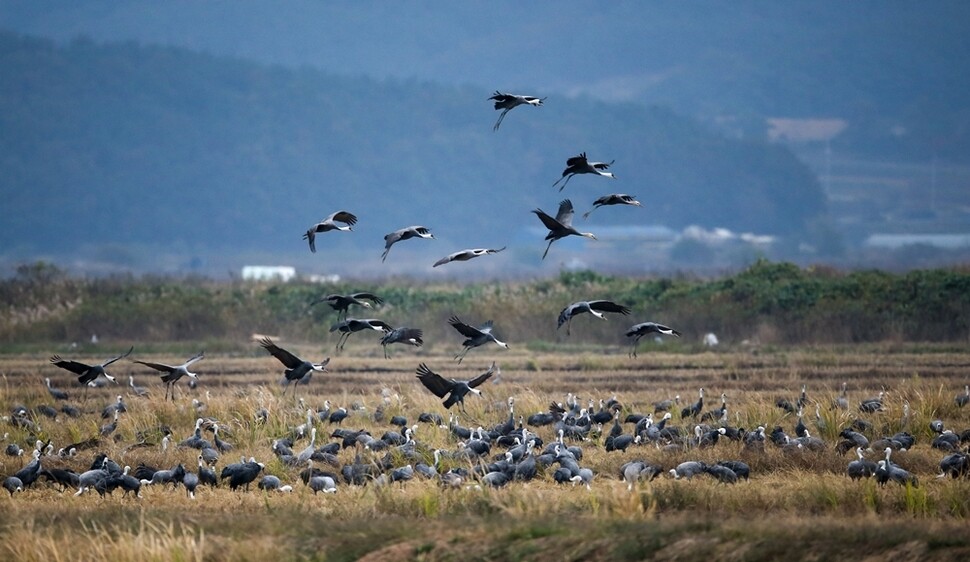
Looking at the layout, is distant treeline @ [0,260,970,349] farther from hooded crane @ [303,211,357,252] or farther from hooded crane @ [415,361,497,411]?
hooded crane @ [415,361,497,411]

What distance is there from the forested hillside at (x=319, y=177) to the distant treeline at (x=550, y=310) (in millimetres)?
107149

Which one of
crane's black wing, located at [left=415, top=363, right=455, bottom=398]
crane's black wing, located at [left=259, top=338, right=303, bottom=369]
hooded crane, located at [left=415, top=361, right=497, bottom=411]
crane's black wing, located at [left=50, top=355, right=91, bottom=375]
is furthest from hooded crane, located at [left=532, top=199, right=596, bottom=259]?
crane's black wing, located at [left=50, top=355, right=91, bottom=375]

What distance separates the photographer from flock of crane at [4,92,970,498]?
17.9 meters

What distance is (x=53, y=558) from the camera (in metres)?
14.0

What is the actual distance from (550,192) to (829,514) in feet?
520

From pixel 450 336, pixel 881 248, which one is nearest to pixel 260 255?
pixel 881 248

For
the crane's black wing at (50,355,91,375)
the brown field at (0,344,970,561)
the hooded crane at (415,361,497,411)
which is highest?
the crane's black wing at (50,355,91,375)

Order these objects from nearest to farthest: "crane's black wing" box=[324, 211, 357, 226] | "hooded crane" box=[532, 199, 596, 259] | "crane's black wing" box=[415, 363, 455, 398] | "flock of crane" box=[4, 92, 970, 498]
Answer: "flock of crane" box=[4, 92, 970, 498] < "hooded crane" box=[532, 199, 596, 259] < "crane's black wing" box=[415, 363, 455, 398] < "crane's black wing" box=[324, 211, 357, 226]

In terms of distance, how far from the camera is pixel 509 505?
50.6 ft

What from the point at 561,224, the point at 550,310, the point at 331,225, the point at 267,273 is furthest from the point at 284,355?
the point at 267,273

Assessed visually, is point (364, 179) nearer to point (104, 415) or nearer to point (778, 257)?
point (778, 257)

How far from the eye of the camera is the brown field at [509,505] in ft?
45.8

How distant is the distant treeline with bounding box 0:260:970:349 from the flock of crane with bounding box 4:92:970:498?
16810 millimetres

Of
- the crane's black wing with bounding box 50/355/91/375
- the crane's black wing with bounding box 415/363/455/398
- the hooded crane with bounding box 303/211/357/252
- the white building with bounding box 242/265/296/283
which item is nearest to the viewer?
the crane's black wing with bounding box 415/363/455/398
